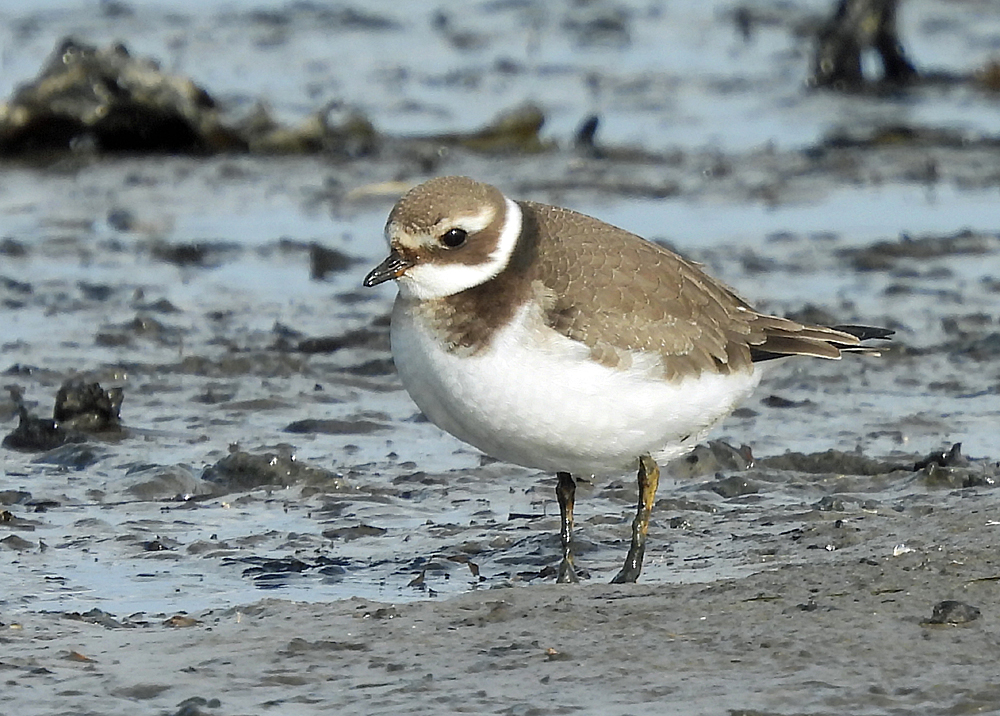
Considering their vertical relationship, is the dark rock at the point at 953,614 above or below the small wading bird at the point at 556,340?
below

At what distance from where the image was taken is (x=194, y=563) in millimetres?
5957

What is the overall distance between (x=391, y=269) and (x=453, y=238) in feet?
0.69

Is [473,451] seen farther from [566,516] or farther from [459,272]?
[459,272]

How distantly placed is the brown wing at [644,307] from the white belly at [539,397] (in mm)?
71

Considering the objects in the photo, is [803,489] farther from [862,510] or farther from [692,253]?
[692,253]

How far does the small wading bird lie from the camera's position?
5.41m

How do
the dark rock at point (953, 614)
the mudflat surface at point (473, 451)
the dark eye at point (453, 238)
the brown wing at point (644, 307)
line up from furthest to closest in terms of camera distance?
the dark eye at point (453, 238) < the brown wing at point (644, 307) < the dark rock at point (953, 614) < the mudflat surface at point (473, 451)

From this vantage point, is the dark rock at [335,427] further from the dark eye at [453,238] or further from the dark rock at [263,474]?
the dark eye at [453,238]

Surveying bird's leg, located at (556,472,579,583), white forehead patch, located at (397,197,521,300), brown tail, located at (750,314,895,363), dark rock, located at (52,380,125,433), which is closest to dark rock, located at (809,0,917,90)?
brown tail, located at (750,314,895,363)

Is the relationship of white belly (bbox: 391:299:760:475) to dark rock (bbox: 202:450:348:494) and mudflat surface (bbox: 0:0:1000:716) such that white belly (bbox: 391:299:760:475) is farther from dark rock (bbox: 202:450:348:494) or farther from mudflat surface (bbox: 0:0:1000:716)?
dark rock (bbox: 202:450:348:494)

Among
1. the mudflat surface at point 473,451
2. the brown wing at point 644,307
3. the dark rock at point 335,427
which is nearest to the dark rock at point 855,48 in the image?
the mudflat surface at point 473,451

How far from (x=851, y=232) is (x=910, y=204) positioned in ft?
2.66

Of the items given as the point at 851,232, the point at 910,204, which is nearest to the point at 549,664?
the point at 851,232

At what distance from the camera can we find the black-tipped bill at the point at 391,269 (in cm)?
562
